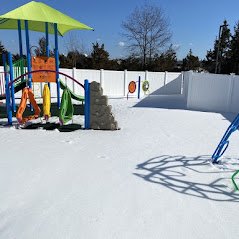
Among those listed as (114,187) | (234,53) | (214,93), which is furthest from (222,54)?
(114,187)

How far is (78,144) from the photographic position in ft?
17.7

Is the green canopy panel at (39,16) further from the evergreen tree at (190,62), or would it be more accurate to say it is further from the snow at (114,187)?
the evergreen tree at (190,62)

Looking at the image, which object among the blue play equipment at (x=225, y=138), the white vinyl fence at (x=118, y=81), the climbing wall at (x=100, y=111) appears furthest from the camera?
the white vinyl fence at (x=118, y=81)

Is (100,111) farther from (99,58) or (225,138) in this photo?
(99,58)

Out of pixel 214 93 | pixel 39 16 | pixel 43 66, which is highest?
pixel 39 16

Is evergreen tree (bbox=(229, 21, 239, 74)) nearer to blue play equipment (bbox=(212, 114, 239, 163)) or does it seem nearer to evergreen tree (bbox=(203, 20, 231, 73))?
evergreen tree (bbox=(203, 20, 231, 73))

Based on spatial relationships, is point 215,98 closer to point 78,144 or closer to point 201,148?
point 201,148

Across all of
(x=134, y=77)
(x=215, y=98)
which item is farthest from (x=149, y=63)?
(x=215, y=98)

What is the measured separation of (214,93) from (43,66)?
22.4 ft

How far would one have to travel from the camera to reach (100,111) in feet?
22.2

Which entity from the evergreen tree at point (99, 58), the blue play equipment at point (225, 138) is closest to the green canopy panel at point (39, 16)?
the blue play equipment at point (225, 138)

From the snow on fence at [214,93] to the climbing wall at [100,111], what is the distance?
5529 mm

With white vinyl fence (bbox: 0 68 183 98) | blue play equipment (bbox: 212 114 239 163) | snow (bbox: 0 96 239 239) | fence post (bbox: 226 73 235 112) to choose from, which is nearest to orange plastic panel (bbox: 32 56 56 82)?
snow (bbox: 0 96 239 239)

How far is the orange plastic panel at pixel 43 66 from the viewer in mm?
9059
